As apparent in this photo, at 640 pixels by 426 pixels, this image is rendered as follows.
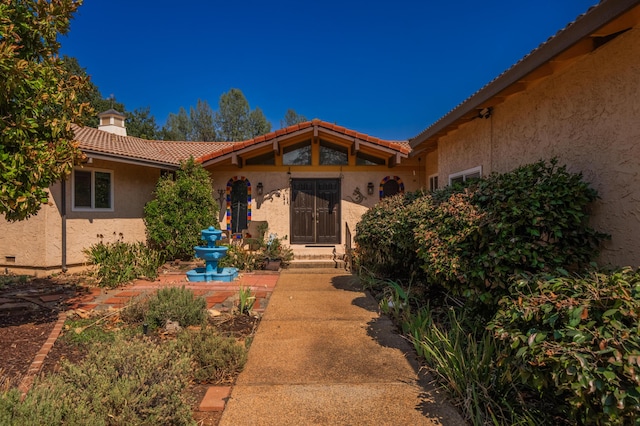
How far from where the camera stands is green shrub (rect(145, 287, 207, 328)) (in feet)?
15.4

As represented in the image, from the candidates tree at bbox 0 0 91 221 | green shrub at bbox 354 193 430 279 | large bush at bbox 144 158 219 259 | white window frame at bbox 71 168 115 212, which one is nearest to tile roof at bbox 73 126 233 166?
white window frame at bbox 71 168 115 212

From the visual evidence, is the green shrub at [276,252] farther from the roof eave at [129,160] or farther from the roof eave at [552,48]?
the roof eave at [552,48]

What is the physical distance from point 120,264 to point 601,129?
885 cm

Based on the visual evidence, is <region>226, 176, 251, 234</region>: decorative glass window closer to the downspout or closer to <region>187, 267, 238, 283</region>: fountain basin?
<region>187, 267, 238, 283</region>: fountain basin

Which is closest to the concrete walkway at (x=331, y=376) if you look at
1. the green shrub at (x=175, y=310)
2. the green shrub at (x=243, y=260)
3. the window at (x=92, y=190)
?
the green shrub at (x=175, y=310)

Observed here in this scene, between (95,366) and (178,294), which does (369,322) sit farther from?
(95,366)

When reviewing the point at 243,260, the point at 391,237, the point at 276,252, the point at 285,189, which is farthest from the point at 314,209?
the point at 391,237

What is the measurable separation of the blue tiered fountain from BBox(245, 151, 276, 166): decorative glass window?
3979mm

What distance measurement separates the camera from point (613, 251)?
3.52 m

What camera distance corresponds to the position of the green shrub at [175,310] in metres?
4.70

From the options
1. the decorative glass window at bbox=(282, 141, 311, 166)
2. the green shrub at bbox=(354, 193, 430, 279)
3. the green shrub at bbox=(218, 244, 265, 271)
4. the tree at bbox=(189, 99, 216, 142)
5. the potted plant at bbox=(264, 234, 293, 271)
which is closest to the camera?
the green shrub at bbox=(354, 193, 430, 279)

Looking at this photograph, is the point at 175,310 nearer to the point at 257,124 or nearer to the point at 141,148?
the point at 141,148

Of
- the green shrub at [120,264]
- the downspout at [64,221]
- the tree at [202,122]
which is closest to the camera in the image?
the green shrub at [120,264]

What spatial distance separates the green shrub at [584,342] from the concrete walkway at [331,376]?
1059 millimetres
